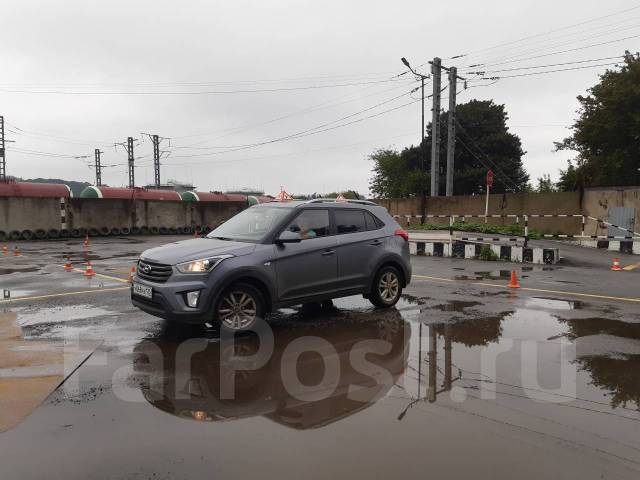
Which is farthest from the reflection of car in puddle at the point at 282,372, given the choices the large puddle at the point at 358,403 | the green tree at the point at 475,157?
the green tree at the point at 475,157

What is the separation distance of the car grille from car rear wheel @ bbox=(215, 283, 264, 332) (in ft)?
2.34

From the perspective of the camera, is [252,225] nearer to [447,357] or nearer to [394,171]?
[447,357]

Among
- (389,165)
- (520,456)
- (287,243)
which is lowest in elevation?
(520,456)

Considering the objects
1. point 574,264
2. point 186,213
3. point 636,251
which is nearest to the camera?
point 574,264

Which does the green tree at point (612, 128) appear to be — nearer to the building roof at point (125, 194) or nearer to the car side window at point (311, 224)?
the car side window at point (311, 224)

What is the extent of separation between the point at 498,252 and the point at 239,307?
1152 cm

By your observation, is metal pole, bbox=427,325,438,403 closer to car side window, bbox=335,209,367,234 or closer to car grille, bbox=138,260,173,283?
car side window, bbox=335,209,367,234

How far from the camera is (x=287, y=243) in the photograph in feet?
21.8

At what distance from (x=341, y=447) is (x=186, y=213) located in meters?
35.0

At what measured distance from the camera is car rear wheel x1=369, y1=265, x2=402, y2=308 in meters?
7.77

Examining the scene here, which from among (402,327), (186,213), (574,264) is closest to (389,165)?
(186,213)

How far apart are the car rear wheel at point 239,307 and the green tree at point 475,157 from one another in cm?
3974

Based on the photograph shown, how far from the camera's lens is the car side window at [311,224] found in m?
6.91

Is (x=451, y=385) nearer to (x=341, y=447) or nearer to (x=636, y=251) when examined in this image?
(x=341, y=447)
